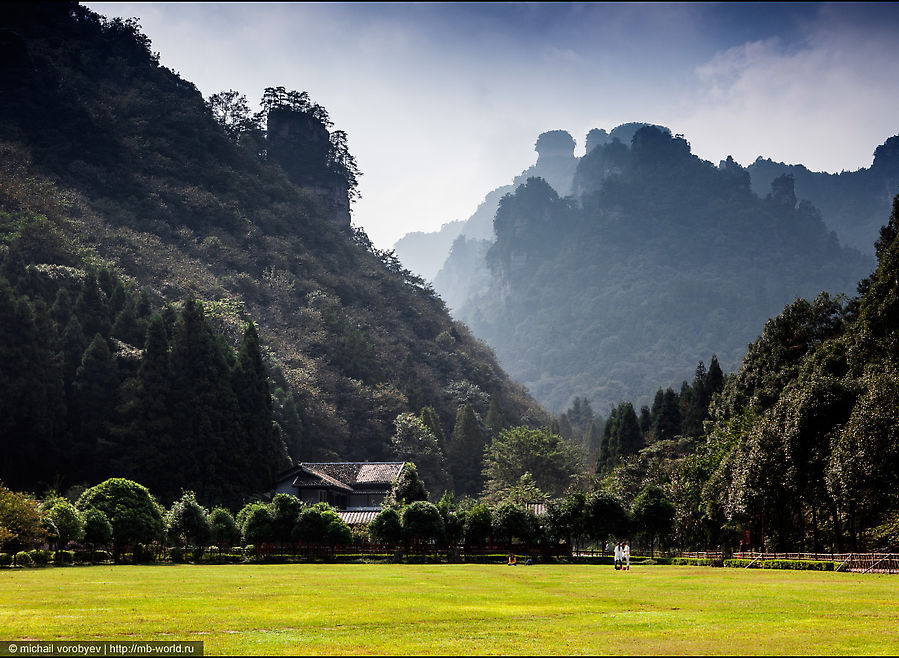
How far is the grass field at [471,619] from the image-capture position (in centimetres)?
1340

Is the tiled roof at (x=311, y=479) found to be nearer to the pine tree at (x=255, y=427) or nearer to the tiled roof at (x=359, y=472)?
the pine tree at (x=255, y=427)

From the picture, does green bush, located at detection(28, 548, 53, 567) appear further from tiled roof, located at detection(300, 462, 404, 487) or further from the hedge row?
tiled roof, located at detection(300, 462, 404, 487)

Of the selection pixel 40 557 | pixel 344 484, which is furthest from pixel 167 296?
pixel 40 557

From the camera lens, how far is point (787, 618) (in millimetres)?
17297

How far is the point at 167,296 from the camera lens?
421 ft

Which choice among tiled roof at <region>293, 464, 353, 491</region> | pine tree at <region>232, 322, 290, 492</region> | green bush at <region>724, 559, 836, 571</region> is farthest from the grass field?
tiled roof at <region>293, 464, 353, 491</region>

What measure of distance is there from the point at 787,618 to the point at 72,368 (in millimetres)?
82188

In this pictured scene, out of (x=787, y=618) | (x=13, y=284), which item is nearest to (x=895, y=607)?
(x=787, y=618)

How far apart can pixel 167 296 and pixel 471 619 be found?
121 metres

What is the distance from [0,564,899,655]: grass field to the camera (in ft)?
44.0


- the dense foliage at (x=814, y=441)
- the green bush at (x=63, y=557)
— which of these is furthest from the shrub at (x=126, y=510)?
the dense foliage at (x=814, y=441)

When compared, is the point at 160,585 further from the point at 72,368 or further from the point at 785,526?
the point at 72,368

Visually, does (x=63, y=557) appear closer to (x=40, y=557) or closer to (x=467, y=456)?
(x=40, y=557)

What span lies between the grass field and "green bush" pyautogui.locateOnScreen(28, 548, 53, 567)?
937 inches
